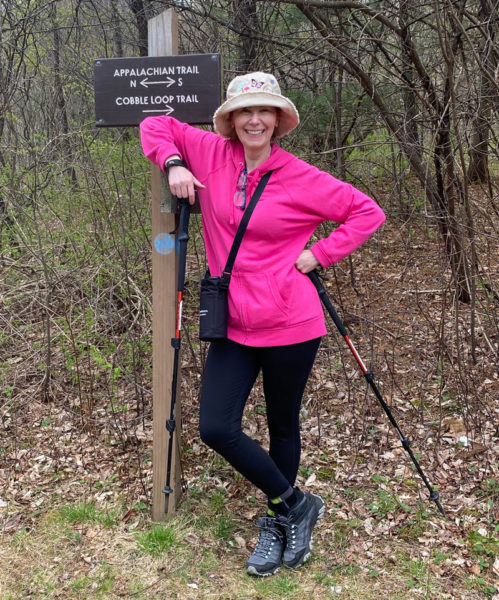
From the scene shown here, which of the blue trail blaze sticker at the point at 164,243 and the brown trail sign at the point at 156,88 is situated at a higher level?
the brown trail sign at the point at 156,88

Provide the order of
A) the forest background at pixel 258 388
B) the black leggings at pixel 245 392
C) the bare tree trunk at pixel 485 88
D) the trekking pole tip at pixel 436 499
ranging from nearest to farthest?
1. the black leggings at pixel 245 392
2. the forest background at pixel 258 388
3. the trekking pole tip at pixel 436 499
4. the bare tree trunk at pixel 485 88

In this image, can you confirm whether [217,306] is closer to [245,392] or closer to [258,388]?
[245,392]

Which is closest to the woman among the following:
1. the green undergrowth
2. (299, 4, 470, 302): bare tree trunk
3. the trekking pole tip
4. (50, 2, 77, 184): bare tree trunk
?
the green undergrowth

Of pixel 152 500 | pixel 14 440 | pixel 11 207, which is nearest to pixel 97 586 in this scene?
pixel 152 500

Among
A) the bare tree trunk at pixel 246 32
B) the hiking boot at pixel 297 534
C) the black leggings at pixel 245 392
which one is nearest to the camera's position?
the black leggings at pixel 245 392

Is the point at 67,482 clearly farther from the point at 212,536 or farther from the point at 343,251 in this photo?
the point at 343,251

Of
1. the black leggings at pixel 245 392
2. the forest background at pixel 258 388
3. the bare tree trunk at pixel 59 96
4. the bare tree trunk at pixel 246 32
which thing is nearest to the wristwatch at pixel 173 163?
the black leggings at pixel 245 392

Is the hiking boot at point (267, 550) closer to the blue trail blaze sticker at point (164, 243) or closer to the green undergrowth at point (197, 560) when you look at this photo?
the green undergrowth at point (197, 560)

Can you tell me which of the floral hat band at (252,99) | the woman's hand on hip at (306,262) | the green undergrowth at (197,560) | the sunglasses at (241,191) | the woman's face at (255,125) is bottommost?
the green undergrowth at (197,560)

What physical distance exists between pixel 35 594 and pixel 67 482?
2.99 feet

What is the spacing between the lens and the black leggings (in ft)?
9.16

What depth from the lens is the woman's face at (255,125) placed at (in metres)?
2.72

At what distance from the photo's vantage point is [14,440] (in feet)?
14.0

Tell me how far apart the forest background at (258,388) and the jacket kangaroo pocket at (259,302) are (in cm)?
136
